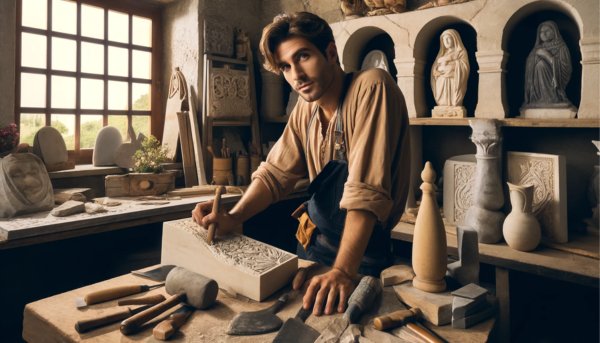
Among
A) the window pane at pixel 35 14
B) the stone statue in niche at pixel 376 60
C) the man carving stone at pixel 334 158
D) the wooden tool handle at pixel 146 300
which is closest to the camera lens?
the wooden tool handle at pixel 146 300

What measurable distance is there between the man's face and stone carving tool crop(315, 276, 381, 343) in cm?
79

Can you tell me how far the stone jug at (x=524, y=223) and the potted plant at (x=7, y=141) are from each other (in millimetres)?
3351

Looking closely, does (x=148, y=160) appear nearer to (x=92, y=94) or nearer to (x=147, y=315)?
(x=92, y=94)

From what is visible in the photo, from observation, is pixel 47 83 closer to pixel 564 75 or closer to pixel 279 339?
pixel 279 339

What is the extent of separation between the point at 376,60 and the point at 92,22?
267 centimetres

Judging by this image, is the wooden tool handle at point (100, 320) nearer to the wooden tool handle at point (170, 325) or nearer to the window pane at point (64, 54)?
the wooden tool handle at point (170, 325)

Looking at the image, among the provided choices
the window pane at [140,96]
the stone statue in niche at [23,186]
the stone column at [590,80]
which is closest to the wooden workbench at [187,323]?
the stone statue in niche at [23,186]

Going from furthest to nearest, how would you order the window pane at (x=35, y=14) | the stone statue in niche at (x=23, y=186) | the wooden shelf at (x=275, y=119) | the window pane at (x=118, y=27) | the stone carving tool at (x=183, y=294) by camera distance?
the wooden shelf at (x=275, y=119), the window pane at (x=118, y=27), the window pane at (x=35, y=14), the stone statue in niche at (x=23, y=186), the stone carving tool at (x=183, y=294)

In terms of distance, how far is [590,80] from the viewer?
2.55m

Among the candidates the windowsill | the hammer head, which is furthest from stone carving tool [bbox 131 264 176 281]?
the windowsill

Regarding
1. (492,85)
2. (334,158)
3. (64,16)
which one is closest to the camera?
(334,158)

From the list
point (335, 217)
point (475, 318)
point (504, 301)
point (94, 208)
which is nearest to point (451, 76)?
point (504, 301)

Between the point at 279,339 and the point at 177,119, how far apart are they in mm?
3289

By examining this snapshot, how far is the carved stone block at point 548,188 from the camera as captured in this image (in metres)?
2.56
